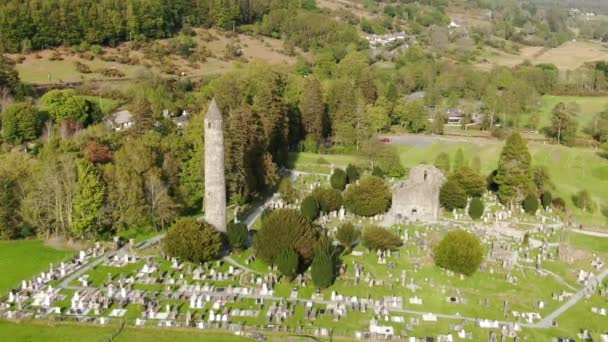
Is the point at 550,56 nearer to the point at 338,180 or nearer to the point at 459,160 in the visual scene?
the point at 459,160

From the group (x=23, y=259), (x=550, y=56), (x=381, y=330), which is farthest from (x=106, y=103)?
(x=550, y=56)

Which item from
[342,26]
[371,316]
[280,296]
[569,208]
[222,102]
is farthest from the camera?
[342,26]

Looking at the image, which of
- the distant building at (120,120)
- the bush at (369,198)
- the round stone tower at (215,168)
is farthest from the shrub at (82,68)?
the bush at (369,198)

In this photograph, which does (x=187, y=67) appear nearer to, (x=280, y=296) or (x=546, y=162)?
(x=546, y=162)

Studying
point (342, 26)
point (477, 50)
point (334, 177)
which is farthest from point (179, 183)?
point (477, 50)

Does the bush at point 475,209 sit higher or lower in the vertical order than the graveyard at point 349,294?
lower

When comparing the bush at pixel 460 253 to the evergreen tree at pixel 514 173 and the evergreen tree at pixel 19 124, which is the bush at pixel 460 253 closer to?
the evergreen tree at pixel 514 173

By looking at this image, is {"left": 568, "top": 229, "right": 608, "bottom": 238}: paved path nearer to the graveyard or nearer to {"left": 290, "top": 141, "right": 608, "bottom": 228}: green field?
the graveyard

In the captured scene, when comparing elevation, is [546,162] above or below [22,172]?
below

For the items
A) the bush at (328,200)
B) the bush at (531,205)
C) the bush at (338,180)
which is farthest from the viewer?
the bush at (338,180)
